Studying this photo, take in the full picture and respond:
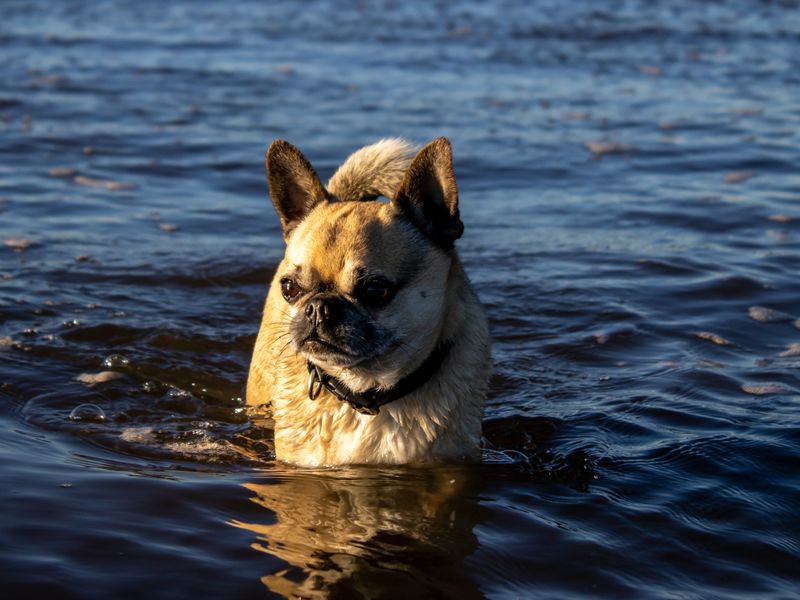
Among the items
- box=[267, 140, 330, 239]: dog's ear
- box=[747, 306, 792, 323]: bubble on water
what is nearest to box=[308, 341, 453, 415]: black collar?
box=[267, 140, 330, 239]: dog's ear

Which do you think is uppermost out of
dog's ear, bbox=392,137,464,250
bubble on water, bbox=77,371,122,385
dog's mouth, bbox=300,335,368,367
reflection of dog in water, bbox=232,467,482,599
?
dog's ear, bbox=392,137,464,250

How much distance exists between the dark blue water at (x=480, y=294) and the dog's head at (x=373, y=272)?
623mm

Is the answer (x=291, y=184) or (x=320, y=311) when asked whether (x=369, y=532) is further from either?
(x=291, y=184)

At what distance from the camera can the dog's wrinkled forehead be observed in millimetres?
4441

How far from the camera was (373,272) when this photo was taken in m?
4.43

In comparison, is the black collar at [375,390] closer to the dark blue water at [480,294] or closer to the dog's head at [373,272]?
the dog's head at [373,272]

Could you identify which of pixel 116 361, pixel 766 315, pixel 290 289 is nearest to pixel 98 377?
pixel 116 361

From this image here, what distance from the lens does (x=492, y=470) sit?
504 centimetres

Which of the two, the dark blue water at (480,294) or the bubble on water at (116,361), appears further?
the bubble on water at (116,361)

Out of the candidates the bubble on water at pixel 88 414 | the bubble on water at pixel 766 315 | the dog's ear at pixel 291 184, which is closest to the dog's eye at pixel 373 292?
the dog's ear at pixel 291 184

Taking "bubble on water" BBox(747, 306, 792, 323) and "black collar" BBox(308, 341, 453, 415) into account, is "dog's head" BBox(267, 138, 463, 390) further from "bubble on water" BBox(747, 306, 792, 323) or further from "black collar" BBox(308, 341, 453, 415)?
"bubble on water" BBox(747, 306, 792, 323)

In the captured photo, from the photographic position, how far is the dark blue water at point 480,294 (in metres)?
4.16

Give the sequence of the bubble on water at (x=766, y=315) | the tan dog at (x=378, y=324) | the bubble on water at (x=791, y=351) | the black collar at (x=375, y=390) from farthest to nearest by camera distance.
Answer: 1. the bubble on water at (x=766, y=315)
2. the bubble on water at (x=791, y=351)
3. the black collar at (x=375, y=390)
4. the tan dog at (x=378, y=324)

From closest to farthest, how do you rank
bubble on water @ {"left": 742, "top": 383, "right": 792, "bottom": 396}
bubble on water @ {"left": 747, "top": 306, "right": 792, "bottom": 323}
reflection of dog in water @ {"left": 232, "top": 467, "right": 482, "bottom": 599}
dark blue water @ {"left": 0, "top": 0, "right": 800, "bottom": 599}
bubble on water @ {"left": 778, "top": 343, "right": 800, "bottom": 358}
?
reflection of dog in water @ {"left": 232, "top": 467, "right": 482, "bottom": 599} → dark blue water @ {"left": 0, "top": 0, "right": 800, "bottom": 599} → bubble on water @ {"left": 742, "top": 383, "right": 792, "bottom": 396} → bubble on water @ {"left": 778, "top": 343, "right": 800, "bottom": 358} → bubble on water @ {"left": 747, "top": 306, "right": 792, "bottom": 323}
